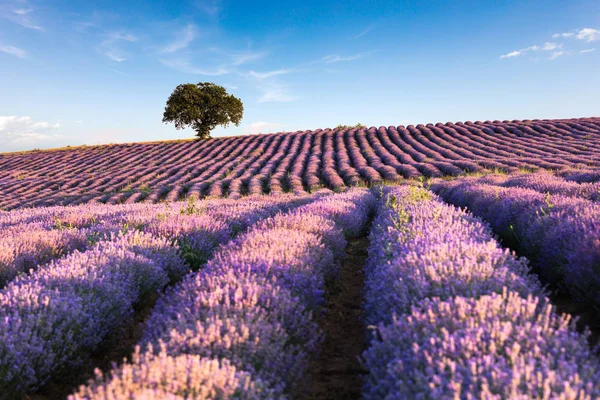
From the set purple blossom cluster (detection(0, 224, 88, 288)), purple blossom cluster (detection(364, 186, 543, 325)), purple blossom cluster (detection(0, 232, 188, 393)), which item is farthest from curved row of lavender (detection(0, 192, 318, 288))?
purple blossom cluster (detection(364, 186, 543, 325))

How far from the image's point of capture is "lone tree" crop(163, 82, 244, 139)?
47081mm

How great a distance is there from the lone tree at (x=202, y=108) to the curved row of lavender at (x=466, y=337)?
4656 centimetres

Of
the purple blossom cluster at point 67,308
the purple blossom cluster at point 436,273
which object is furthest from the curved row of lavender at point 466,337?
the purple blossom cluster at point 67,308

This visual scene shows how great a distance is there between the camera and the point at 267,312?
2803 mm

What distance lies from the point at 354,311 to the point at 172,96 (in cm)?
4881

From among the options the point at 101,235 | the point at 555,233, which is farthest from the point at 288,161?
the point at 555,233

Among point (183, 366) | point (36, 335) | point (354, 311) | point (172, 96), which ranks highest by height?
point (172, 96)

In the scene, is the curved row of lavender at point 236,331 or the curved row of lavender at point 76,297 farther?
the curved row of lavender at point 76,297

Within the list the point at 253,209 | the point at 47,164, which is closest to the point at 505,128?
the point at 253,209

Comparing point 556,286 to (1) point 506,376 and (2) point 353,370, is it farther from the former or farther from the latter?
(1) point 506,376

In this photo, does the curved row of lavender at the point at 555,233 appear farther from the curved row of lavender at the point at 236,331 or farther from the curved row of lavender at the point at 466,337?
the curved row of lavender at the point at 236,331

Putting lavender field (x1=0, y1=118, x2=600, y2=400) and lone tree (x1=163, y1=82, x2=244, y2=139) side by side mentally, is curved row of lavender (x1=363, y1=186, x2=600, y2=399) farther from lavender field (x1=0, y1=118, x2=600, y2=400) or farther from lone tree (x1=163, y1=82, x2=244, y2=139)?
lone tree (x1=163, y1=82, x2=244, y2=139)

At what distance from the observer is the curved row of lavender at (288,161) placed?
1911 cm

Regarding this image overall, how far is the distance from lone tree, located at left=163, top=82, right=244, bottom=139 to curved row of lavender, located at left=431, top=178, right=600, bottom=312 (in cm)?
4417
